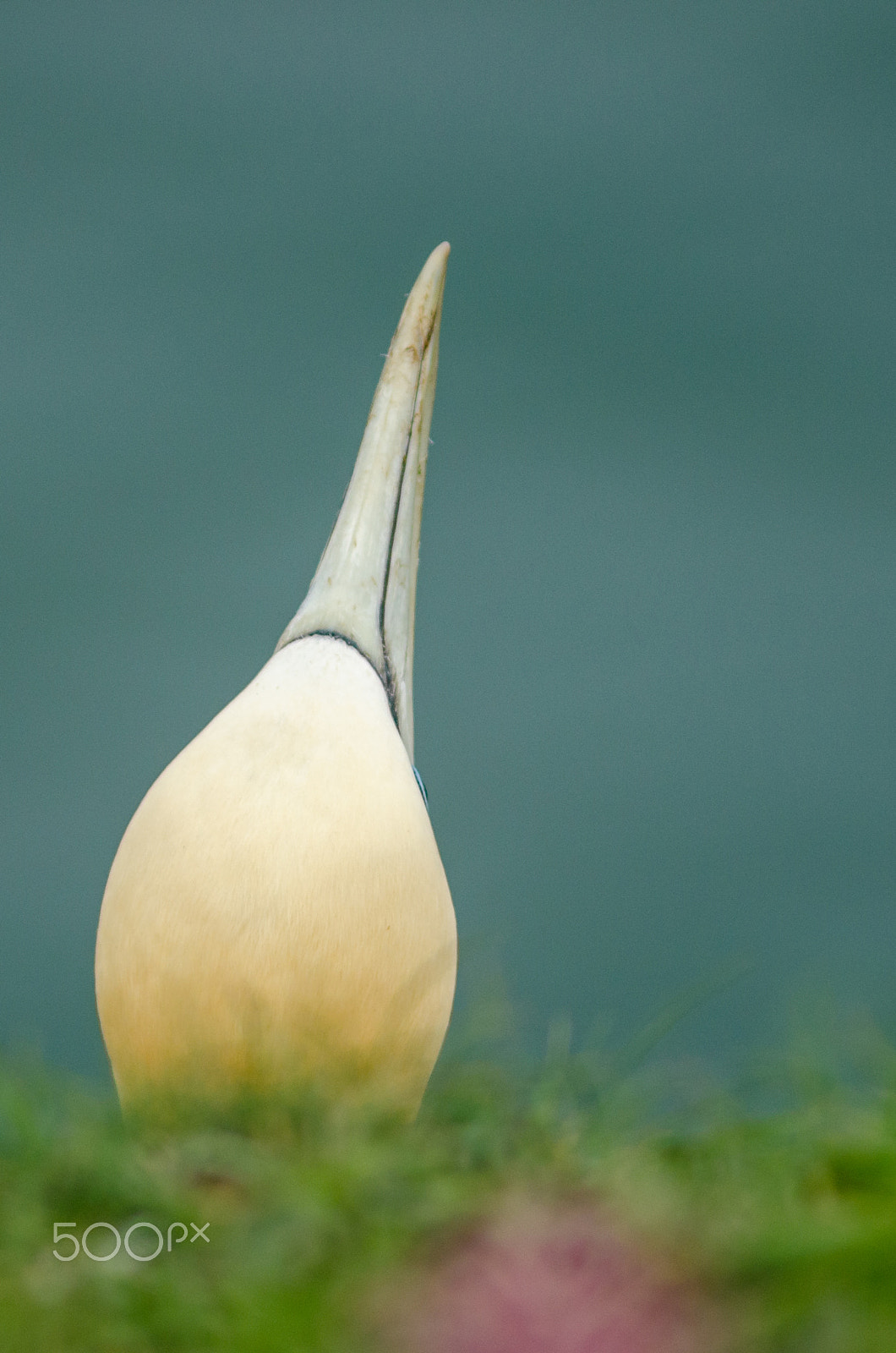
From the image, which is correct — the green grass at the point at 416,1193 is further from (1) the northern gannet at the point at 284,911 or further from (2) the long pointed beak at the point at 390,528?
(2) the long pointed beak at the point at 390,528

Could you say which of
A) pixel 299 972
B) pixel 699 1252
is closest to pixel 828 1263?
pixel 699 1252

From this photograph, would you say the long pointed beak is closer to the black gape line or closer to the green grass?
the black gape line

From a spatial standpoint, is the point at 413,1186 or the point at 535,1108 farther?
the point at 535,1108

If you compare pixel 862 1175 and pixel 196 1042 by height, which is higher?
pixel 196 1042

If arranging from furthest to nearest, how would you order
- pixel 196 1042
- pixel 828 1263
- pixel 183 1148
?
pixel 196 1042 < pixel 183 1148 < pixel 828 1263

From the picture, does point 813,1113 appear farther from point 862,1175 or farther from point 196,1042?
point 196,1042

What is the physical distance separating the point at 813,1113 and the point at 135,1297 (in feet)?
0.64

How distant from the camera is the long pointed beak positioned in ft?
1.99

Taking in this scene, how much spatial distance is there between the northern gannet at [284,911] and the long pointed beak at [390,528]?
4cm

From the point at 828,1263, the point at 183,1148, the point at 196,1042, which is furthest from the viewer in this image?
the point at 196,1042

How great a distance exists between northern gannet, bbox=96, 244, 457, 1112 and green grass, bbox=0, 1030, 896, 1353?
0.14 feet

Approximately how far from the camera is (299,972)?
0.47m

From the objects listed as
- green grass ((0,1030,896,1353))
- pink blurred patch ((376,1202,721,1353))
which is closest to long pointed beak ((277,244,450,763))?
green grass ((0,1030,896,1353))

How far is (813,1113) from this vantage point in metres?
0.37
